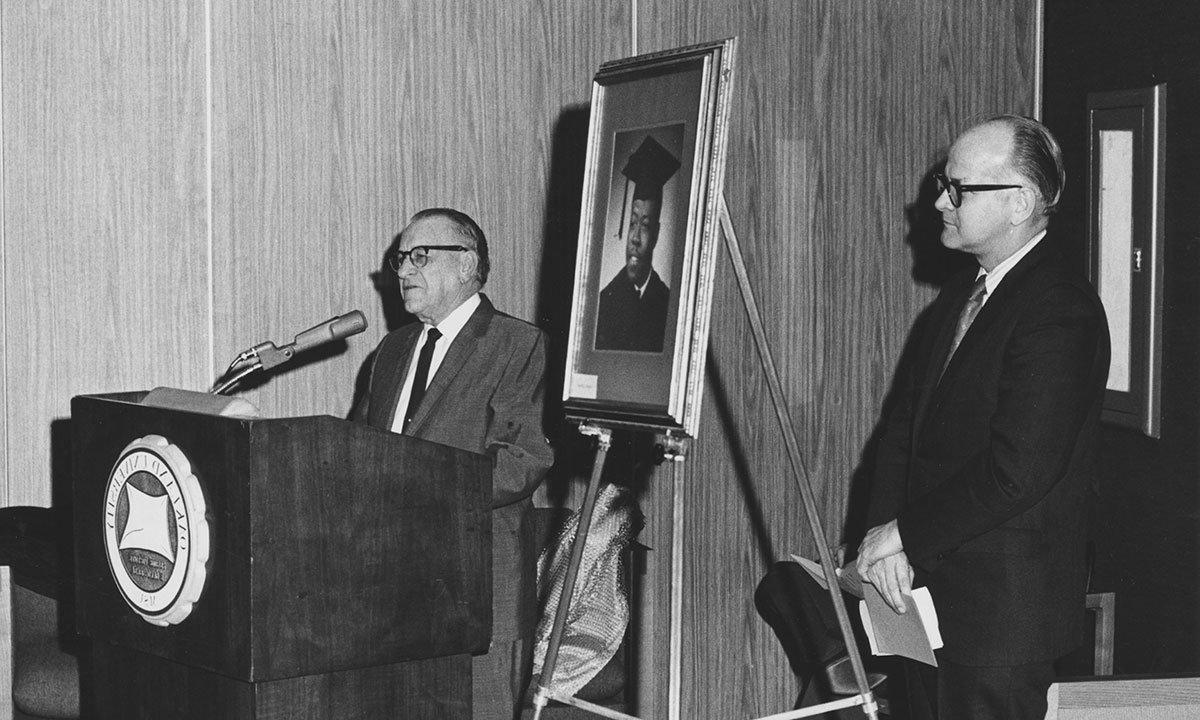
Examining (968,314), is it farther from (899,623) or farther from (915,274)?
(915,274)

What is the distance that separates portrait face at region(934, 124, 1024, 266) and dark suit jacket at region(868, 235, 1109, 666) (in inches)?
3.7

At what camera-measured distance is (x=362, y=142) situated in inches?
155

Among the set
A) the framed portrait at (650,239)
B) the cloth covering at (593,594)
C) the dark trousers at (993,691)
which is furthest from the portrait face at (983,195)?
the cloth covering at (593,594)

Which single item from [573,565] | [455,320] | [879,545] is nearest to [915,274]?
[455,320]

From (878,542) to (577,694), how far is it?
131cm

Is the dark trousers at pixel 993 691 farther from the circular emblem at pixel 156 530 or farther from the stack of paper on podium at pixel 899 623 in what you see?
the circular emblem at pixel 156 530

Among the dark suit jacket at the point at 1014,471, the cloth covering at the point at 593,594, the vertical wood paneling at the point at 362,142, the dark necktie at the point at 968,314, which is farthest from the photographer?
the vertical wood paneling at the point at 362,142

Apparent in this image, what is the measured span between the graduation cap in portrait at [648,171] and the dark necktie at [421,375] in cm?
86

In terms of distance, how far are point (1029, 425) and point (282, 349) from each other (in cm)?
148

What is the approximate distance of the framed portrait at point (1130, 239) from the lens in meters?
3.44

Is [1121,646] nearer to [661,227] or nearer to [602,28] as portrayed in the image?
[661,227]

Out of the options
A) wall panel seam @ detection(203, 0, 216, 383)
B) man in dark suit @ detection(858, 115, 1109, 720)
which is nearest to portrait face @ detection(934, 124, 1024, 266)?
man in dark suit @ detection(858, 115, 1109, 720)

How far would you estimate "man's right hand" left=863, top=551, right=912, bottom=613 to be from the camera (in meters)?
2.70

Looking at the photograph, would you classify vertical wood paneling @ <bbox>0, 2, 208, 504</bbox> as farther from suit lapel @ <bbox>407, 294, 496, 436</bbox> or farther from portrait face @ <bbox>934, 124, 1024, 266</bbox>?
portrait face @ <bbox>934, 124, 1024, 266</bbox>
